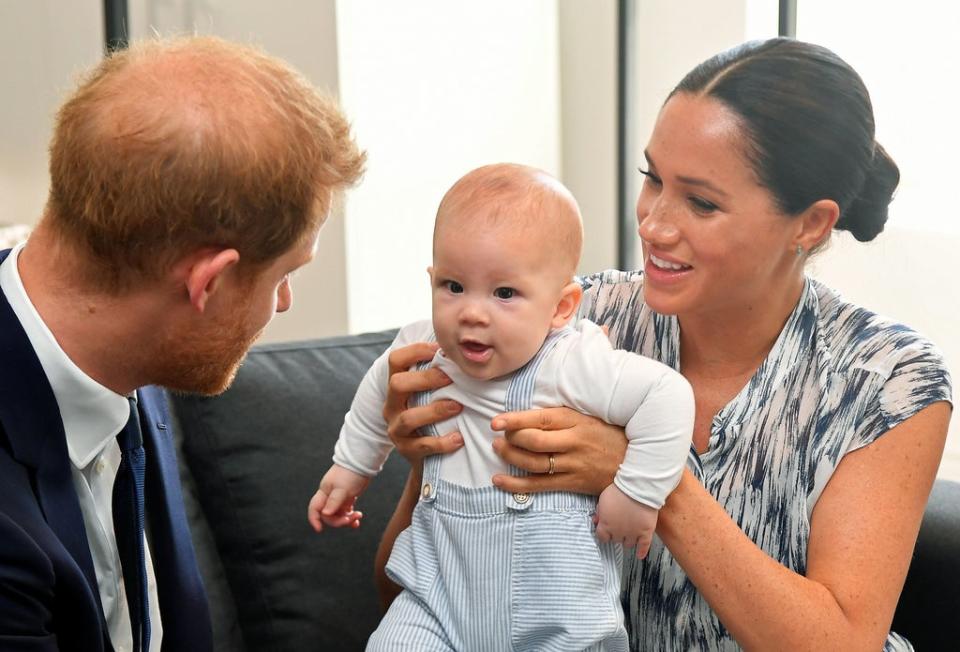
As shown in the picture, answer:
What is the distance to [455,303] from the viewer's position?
1.40m

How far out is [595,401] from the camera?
1409 millimetres

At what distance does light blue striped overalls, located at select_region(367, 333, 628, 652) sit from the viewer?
136 centimetres

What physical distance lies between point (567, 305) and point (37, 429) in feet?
2.07

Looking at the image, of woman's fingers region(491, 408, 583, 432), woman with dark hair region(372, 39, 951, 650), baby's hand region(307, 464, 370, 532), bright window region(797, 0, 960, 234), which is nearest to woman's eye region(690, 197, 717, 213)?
woman with dark hair region(372, 39, 951, 650)

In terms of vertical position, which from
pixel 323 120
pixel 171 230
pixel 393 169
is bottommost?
pixel 393 169

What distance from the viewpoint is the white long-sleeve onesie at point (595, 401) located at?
1.37 meters

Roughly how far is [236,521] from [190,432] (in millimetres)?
167

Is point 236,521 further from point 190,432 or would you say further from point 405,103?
point 405,103

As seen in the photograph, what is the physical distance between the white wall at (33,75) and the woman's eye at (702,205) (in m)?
2.26

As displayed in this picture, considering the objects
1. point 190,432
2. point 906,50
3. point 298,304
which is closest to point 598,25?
point 906,50

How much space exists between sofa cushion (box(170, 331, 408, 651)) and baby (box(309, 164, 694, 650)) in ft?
1.71

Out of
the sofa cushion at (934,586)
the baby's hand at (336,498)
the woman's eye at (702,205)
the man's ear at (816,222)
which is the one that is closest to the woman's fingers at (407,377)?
the baby's hand at (336,498)

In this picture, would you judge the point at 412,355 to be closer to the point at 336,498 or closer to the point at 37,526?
the point at 336,498

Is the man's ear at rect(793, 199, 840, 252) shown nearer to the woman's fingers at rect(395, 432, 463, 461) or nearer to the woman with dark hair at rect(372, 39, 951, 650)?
the woman with dark hair at rect(372, 39, 951, 650)
